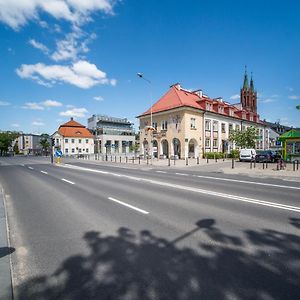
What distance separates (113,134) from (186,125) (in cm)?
5799

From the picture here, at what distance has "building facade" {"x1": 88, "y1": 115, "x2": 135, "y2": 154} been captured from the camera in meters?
87.6

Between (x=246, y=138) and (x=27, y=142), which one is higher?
(x=27, y=142)

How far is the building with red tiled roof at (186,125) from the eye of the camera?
37.3 m

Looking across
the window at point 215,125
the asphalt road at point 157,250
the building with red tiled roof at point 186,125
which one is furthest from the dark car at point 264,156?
the asphalt road at point 157,250

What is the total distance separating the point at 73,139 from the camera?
83750mm

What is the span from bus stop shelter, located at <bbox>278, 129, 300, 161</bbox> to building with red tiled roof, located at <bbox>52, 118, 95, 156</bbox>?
224 ft

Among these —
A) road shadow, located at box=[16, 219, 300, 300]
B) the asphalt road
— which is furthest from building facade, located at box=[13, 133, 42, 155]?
road shadow, located at box=[16, 219, 300, 300]

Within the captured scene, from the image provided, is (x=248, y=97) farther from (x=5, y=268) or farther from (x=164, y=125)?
(x=5, y=268)

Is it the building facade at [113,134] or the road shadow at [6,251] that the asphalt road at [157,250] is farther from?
the building facade at [113,134]

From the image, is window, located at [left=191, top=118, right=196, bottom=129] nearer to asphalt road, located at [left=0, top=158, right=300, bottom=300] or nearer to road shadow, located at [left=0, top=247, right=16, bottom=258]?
asphalt road, located at [left=0, top=158, right=300, bottom=300]

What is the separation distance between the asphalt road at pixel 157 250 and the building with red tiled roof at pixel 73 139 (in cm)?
7797

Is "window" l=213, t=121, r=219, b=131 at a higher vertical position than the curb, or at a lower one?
higher

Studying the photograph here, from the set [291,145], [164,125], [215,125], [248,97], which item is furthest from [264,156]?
[248,97]

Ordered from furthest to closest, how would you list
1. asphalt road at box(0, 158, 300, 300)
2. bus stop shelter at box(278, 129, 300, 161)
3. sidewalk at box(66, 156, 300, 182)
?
bus stop shelter at box(278, 129, 300, 161), sidewalk at box(66, 156, 300, 182), asphalt road at box(0, 158, 300, 300)
